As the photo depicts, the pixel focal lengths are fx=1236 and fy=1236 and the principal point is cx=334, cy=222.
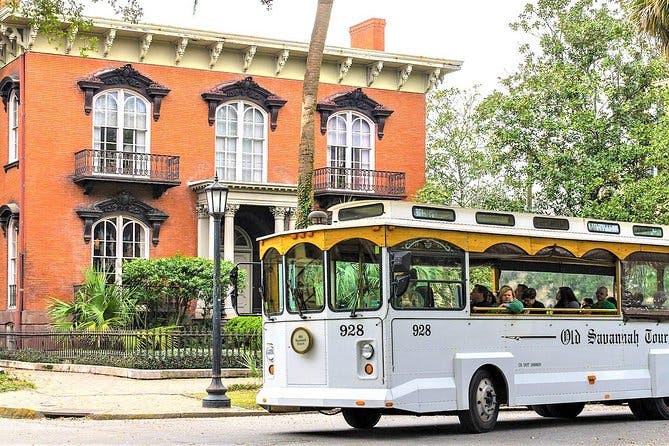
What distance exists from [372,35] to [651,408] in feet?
83.7

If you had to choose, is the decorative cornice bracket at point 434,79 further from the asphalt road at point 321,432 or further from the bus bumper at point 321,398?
the bus bumper at point 321,398

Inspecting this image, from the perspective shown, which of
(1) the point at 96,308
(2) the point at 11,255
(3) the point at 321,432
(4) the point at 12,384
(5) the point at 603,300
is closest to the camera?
(3) the point at 321,432

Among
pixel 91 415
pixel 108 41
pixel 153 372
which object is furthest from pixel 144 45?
pixel 91 415

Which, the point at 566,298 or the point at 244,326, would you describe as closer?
the point at 566,298

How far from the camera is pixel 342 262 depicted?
15.3 metres

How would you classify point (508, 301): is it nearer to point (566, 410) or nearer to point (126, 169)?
point (566, 410)

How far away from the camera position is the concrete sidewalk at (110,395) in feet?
60.3

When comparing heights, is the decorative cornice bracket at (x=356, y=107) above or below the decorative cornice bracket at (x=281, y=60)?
below

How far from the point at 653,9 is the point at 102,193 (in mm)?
17880

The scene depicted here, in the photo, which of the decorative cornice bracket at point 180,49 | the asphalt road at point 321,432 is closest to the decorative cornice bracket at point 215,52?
the decorative cornice bracket at point 180,49

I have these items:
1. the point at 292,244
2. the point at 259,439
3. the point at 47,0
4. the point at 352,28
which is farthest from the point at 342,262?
the point at 352,28

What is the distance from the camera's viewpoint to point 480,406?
15594mm

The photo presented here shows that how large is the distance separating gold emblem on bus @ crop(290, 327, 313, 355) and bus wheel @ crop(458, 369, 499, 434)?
81.1 inches

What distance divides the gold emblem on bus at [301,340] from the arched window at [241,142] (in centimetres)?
2281
